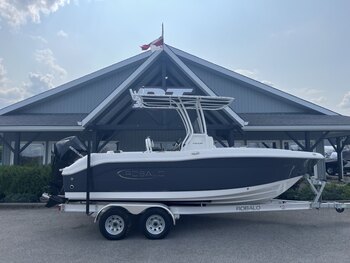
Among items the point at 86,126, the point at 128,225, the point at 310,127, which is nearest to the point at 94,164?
the point at 128,225

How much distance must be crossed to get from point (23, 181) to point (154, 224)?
6.19 m

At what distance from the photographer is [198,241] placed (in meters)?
6.31

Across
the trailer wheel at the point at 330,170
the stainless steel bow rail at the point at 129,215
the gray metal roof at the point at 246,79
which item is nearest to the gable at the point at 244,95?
the gray metal roof at the point at 246,79

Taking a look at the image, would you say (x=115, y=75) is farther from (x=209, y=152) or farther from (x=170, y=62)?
(x=209, y=152)

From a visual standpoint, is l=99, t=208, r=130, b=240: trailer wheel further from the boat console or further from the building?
the building

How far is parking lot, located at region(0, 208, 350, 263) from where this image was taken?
5.45 m

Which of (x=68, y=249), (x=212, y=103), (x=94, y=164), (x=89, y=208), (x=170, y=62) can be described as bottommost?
(x=68, y=249)

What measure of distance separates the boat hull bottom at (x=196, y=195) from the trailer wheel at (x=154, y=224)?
0.80 ft

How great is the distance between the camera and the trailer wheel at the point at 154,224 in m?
6.45

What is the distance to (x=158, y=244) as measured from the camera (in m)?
6.13

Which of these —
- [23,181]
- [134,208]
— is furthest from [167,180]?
[23,181]

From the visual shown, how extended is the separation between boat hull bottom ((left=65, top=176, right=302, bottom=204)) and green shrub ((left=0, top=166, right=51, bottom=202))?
4629 millimetres

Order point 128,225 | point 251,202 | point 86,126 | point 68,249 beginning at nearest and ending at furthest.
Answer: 1. point 68,249
2. point 128,225
3. point 251,202
4. point 86,126

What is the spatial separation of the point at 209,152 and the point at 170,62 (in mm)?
6099
